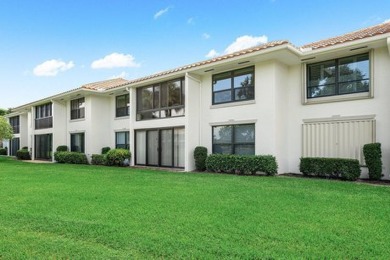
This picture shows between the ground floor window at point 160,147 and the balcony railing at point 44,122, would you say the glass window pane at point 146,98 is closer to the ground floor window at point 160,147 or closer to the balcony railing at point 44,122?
the ground floor window at point 160,147

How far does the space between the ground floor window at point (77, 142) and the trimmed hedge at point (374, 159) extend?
763 inches

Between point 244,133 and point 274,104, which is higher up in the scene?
point 274,104

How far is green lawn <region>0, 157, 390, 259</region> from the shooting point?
393 cm

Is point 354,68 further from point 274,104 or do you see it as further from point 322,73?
point 274,104

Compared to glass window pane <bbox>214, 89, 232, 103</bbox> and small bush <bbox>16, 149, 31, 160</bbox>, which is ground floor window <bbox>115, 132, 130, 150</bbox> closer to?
glass window pane <bbox>214, 89, 232, 103</bbox>

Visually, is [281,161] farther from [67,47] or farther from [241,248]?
[67,47]

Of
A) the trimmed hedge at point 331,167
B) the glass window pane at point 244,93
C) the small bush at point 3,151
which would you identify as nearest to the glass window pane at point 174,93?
the glass window pane at point 244,93

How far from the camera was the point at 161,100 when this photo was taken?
17.1m

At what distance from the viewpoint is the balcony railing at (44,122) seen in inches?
980

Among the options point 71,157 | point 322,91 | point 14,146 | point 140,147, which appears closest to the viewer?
point 322,91

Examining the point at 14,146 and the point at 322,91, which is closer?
the point at 322,91

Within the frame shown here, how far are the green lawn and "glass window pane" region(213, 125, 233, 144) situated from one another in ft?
20.0

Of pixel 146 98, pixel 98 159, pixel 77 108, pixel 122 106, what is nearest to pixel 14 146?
pixel 77 108

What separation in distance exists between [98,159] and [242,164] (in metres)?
11.3
